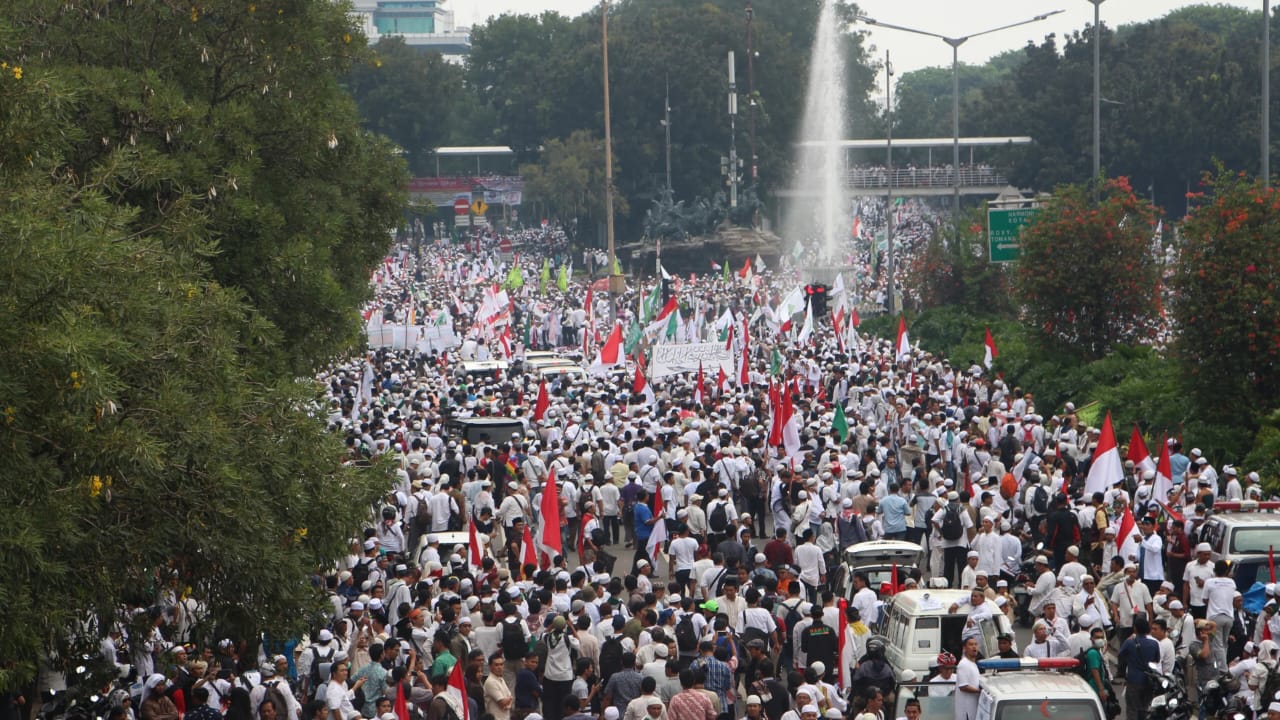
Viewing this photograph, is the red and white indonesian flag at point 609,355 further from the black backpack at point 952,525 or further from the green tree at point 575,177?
the green tree at point 575,177

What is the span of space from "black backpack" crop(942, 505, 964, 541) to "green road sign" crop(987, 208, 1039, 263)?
677 inches

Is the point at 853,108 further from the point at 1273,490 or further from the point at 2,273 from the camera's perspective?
the point at 2,273

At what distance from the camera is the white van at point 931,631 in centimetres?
1351

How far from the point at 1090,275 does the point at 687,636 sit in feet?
62.9

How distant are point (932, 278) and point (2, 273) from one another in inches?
1449

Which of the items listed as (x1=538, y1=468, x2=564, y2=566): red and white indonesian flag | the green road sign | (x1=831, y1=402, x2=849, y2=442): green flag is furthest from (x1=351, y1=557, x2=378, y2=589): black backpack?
the green road sign

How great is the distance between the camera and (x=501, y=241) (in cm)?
8300

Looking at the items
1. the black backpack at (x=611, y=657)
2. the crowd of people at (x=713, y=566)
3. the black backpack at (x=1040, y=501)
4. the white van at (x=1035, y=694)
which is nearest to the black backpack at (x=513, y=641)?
the crowd of people at (x=713, y=566)

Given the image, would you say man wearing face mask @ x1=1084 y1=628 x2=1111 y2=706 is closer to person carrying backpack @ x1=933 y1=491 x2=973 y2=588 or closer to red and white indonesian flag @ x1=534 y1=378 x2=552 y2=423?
person carrying backpack @ x1=933 y1=491 x2=973 y2=588

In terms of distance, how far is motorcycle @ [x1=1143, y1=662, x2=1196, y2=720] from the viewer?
12859 millimetres

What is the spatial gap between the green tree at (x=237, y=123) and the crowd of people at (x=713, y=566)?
234 cm

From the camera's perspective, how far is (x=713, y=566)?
16.7m

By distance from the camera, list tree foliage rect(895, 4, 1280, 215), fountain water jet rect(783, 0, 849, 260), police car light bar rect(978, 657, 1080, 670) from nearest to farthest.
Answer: police car light bar rect(978, 657, 1080, 670)
tree foliage rect(895, 4, 1280, 215)
fountain water jet rect(783, 0, 849, 260)

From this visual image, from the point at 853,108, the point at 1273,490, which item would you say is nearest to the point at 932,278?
the point at 1273,490
